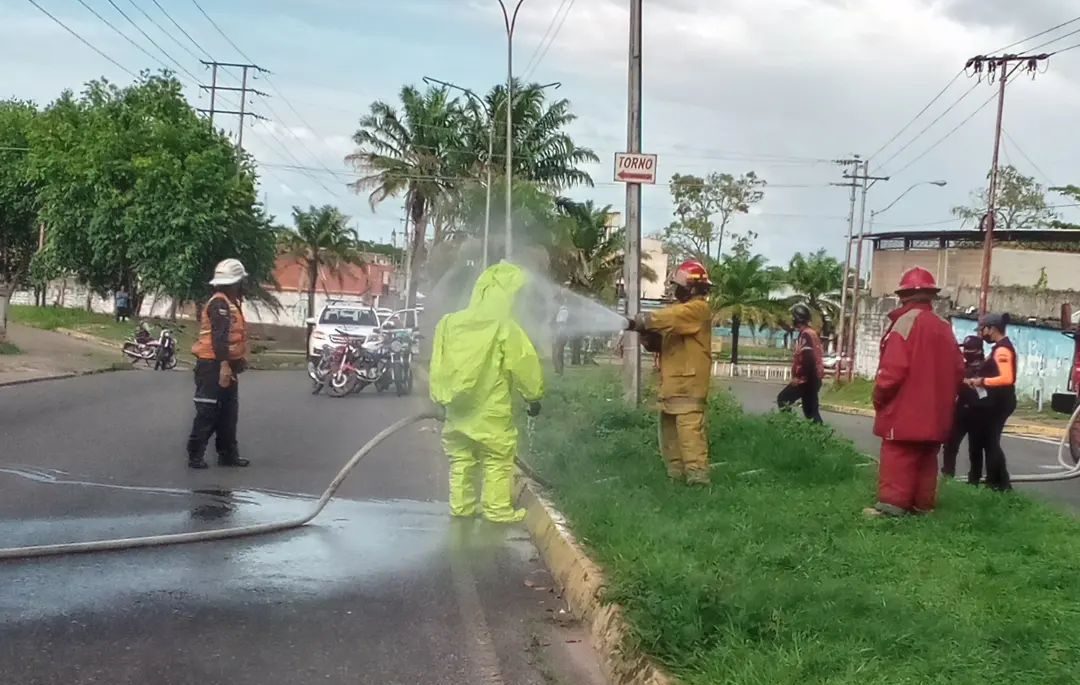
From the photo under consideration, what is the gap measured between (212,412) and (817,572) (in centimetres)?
616

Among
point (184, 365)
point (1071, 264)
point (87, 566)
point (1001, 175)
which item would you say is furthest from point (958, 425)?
point (1001, 175)

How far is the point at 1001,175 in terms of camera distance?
59.4m

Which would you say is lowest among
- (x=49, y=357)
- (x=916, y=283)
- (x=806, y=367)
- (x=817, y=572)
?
(x=49, y=357)

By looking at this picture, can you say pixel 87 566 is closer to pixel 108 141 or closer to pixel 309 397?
pixel 309 397

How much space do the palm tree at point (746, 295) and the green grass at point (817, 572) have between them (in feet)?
154

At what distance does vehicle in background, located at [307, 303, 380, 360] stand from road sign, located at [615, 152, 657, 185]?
10200mm

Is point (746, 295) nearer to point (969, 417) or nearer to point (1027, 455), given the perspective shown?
point (1027, 455)

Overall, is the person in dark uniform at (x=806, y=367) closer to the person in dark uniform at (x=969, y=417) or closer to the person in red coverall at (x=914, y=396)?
the person in dark uniform at (x=969, y=417)

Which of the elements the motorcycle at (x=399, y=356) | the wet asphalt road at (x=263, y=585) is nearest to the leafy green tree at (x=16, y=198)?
the motorcycle at (x=399, y=356)

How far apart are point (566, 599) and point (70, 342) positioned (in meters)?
30.5

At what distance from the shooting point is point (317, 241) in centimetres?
7050

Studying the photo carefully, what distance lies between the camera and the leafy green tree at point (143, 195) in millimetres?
38750

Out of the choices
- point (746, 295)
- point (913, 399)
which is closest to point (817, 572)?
point (913, 399)

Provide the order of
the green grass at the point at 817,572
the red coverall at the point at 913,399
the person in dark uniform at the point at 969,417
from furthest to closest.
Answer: the person in dark uniform at the point at 969,417 < the red coverall at the point at 913,399 < the green grass at the point at 817,572
